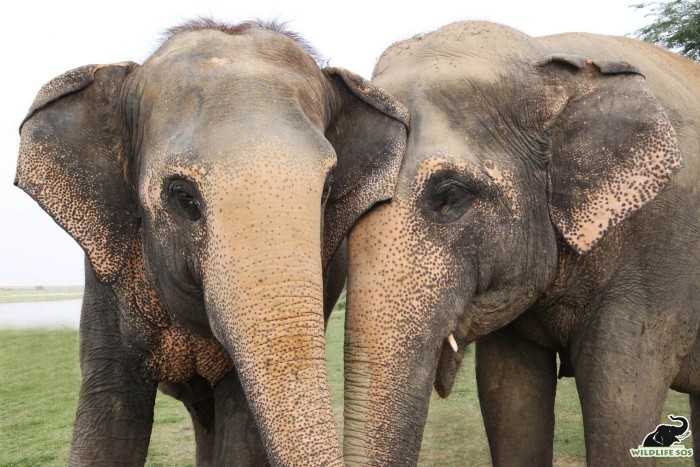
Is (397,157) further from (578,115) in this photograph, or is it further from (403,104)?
(578,115)

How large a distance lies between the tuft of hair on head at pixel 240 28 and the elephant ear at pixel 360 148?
135 mm

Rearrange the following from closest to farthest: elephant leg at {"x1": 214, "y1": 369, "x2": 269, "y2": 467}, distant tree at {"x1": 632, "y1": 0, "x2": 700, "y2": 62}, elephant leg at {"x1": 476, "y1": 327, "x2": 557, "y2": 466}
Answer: elephant leg at {"x1": 214, "y1": 369, "x2": 269, "y2": 467}
elephant leg at {"x1": 476, "y1": 327, "x2": 557, "y2": 466}
distant tree at {"x1": 632, "y1": 0, "x2": 700, "y2": 62}

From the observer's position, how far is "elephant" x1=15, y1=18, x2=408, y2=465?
2330mm

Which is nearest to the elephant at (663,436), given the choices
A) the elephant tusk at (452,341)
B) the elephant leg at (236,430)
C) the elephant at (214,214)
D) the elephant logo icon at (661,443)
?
the elephant logo icon at (661,443)

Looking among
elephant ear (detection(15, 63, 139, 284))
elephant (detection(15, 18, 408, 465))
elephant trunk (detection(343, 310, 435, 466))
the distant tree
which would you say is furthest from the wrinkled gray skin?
the distant tree

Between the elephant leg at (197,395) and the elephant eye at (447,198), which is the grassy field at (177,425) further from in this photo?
the elephant eye at (447,198)

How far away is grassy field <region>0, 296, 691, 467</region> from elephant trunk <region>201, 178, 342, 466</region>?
2.34 metres

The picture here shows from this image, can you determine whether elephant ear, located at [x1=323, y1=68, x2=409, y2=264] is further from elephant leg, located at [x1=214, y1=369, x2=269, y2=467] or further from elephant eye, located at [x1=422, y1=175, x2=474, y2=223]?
elephant leg, located at [x1=214, y1=369, x2=269, y2=467]

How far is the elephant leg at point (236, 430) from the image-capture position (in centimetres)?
325

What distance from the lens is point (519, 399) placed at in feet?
13.5

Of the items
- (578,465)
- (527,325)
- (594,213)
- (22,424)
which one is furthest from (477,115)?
(22,424)

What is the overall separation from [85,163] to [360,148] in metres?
0.98

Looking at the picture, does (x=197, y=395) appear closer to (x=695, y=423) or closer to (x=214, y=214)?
(x=214, y=214)

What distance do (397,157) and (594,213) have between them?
0.83 m
